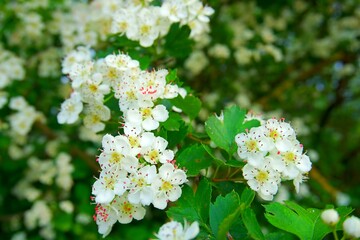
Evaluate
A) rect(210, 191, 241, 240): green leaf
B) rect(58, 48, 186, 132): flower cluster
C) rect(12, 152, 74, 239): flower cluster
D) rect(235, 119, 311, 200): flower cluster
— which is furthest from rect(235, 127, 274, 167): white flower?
rect(12, 152, 74, 239): flower cluster

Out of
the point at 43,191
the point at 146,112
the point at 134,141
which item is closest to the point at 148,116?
the point at 146,112

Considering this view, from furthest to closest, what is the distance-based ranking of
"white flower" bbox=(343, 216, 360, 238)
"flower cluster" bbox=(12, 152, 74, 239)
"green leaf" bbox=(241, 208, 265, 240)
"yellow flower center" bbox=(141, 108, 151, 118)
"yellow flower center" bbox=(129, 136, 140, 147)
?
1. "flower cluster" bbox=(12, 152, 74, 239)
2. "yellow flower center" bbox=(141, 108, 151, 118)
3. "yellow flower center" bbox=(129, 136, 140, 147)
4. "green leaf" bbox=(241, 208, 265, 240)
5. "white flower" bbox=(343, 216, 360, 238)

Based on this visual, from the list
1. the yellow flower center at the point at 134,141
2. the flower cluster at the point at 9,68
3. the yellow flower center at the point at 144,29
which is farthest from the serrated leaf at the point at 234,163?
the flower cluster at the point at 9,68

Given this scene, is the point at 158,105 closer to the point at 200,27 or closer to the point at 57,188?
the point at 200,27

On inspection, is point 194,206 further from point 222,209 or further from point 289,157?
point 289,157

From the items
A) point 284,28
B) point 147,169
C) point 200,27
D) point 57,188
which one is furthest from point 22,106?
point 284,28

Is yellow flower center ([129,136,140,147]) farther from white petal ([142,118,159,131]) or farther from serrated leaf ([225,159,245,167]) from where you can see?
serrated leaf ([225,159,245,167])

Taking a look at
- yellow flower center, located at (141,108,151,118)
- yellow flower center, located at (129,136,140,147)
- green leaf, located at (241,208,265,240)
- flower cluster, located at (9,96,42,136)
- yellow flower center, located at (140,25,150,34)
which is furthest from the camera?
flower cluster, located at (9,96,42,136)
